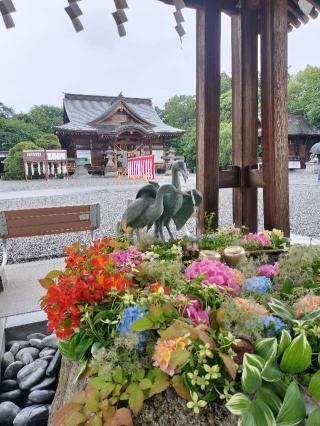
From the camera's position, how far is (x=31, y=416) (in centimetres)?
130

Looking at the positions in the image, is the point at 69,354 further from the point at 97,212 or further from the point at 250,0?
the point at 97,212

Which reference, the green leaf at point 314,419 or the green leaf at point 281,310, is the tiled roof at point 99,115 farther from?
the green leaf at point 314,419

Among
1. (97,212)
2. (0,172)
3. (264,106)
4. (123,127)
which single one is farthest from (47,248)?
(0,172)

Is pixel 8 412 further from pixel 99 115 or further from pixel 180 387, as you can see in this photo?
pixel 99 115

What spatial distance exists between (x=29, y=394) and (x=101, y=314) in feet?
2.47

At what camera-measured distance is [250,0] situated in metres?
2.06

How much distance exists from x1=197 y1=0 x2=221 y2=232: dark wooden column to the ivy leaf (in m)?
1.51

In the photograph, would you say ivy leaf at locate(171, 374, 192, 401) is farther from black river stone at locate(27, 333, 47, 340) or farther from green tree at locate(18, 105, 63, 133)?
green tree at locate(18, 105, 63, 133)

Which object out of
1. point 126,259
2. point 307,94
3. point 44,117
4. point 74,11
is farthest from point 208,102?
point 44,117

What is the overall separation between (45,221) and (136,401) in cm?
286

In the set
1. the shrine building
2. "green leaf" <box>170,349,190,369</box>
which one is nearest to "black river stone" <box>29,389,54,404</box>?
"green leaf" <box>170,349,190,369</box>

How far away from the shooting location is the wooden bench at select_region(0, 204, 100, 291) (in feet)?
10.4

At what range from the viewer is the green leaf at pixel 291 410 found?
0.69 metres

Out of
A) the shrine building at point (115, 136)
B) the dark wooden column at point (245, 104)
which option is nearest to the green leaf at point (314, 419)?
the dark wooden column at point (245, 104)
